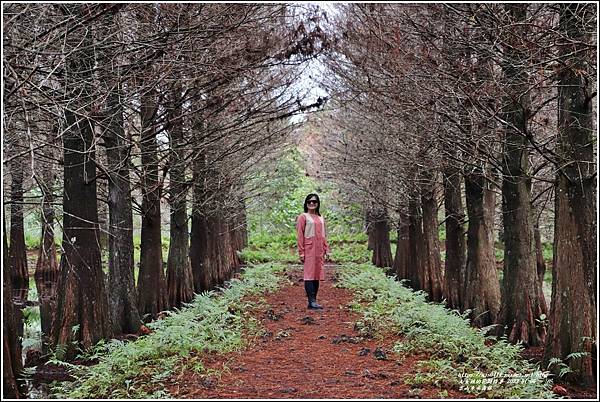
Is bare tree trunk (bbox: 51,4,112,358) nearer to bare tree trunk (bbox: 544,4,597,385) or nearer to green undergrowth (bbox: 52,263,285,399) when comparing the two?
green undergrowth (bbox: 52,263,285,399)

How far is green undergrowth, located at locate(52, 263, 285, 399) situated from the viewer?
650 centimetres

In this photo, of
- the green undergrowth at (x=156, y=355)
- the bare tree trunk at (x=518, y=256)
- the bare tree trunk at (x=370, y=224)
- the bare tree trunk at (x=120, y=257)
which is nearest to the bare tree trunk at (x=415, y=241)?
the bare tree trunk at (x=370, y=224)

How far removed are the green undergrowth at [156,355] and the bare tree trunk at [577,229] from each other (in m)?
3.95

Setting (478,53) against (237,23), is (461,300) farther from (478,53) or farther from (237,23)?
(237,23)

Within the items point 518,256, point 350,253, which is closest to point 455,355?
point 518,256

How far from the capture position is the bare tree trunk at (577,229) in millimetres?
7492

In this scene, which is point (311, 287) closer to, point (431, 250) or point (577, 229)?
point (431, 250)

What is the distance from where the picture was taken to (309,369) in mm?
7402

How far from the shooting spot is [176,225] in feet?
50.8

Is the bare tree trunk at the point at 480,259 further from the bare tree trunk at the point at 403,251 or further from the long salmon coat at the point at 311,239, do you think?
the bare tree trunk at the point at 403,251

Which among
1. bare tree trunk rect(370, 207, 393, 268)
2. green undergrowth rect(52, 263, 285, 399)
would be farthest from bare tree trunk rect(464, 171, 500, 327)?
bare tree trunk rect(370, 207, 393, 268)

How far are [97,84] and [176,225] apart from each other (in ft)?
26.6

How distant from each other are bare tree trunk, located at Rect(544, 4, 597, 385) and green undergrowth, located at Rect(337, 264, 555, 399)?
577 mm

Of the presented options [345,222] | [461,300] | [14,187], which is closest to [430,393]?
[461,300]
